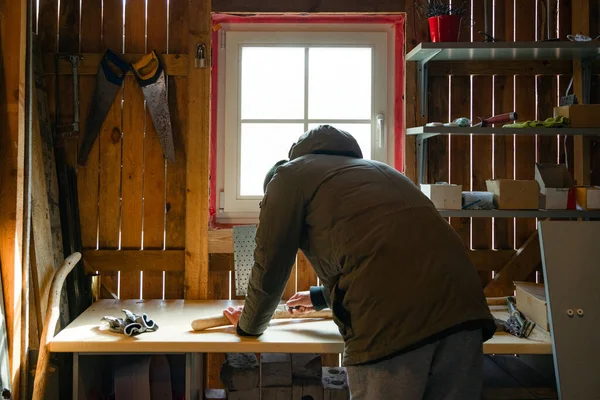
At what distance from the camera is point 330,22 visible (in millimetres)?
3299

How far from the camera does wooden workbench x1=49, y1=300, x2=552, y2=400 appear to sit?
93.0 inches

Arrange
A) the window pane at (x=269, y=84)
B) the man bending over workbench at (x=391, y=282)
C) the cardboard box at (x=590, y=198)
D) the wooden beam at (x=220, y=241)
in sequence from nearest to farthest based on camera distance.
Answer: the man bending over workbench at (x=391, y=282), the cardboard box at (x=590, y=198), the wooden beam at (x=220, y=241), the window pane at (x=269, y=84)

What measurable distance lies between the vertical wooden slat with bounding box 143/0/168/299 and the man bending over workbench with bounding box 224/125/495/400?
1.30 m

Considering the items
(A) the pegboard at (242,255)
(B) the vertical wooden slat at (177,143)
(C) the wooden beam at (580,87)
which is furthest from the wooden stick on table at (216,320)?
(C) the wooden beam at (580,87)

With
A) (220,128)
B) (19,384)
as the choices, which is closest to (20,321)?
(19,384)

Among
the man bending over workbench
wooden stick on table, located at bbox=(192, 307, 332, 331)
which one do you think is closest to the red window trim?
wooden stick on table, located at bbox=(192, 307, 332, 331)

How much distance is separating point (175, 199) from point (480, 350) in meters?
1.79

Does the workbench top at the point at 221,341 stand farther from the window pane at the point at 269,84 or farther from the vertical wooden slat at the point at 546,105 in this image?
the window pane at the point at 269,84

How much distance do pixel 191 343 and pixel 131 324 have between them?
0.27 metres

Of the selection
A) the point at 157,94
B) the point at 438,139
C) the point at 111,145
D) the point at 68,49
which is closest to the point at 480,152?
the point at 438,139

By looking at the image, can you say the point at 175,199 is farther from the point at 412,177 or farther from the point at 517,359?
the point at 517,359

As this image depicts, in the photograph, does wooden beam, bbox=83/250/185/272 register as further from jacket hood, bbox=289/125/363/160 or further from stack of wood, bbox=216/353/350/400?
jacket hood, bbox=289/125/363/160

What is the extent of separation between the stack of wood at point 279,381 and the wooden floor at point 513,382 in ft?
1.92

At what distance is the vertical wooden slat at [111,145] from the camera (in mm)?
3148
